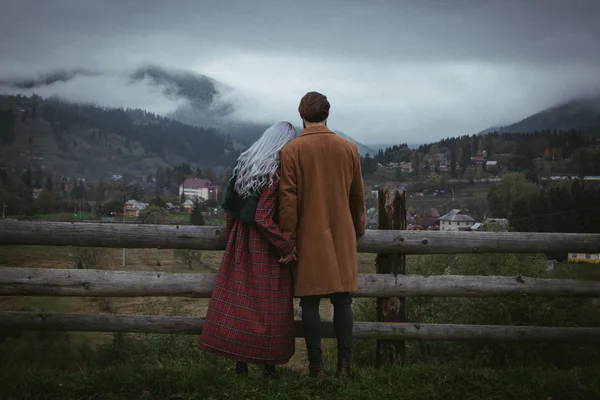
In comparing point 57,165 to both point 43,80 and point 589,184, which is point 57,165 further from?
point 43,80

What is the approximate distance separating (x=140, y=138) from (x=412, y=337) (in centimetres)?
15749

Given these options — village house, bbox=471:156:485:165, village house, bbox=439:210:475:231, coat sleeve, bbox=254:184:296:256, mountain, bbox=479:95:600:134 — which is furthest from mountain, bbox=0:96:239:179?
coat sleeve, bbox=254:184:296:256

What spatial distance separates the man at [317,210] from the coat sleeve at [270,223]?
69 millimetres

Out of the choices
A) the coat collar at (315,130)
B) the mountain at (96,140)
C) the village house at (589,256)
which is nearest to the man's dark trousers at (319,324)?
the coat collar at (315,130)

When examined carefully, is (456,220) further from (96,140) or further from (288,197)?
(96,140)

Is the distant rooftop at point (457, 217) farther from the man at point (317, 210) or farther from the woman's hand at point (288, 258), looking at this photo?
the woman's hand at point (288, 258)

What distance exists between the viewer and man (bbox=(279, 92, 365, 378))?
4293mm

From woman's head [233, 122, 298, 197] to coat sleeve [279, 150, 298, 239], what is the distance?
0.28 ft

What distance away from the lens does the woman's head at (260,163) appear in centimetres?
427

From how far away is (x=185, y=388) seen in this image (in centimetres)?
409

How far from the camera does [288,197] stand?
14.0ft

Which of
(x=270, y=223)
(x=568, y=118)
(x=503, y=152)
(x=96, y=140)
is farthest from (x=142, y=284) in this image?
(x=96, y=140)

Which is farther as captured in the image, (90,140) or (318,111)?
(90,140)

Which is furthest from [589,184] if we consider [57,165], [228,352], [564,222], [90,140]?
[90,140]
